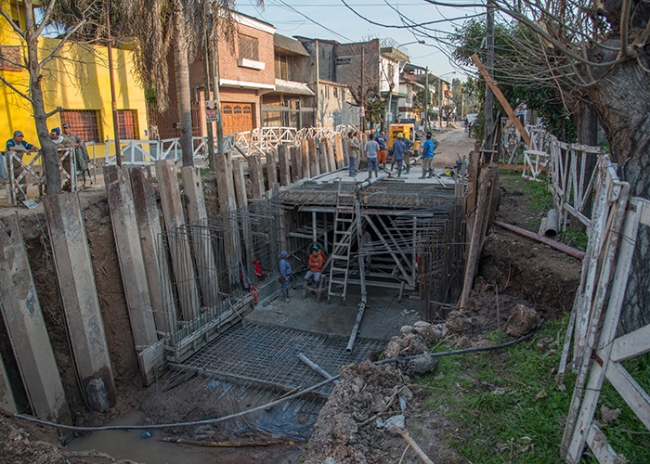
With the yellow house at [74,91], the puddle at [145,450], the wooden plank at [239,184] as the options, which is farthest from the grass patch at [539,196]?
the yellow house at [74,91]

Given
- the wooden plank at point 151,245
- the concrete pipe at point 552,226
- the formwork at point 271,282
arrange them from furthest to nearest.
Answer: the wooden plank at point 151,245 → the formwork at point 271,282 → the concrete pipe at point 552,226

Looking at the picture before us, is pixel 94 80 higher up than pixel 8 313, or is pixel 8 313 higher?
pixel 94 80

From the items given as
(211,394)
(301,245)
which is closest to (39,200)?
(211,394)

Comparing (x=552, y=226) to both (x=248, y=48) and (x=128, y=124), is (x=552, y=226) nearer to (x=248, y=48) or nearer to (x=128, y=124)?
(x=128, y=124)

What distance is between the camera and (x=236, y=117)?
25.9 meters

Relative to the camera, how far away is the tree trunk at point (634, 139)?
13.2 feet

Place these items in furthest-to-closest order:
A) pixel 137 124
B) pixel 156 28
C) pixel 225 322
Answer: pixel 137 124 → pixel 156 28 → pixel 225 322

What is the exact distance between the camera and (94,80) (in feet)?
54.7

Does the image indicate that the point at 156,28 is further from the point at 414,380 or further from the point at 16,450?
the point at 414,380

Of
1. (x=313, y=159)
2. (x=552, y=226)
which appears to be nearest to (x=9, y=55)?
(x=313, y=159)

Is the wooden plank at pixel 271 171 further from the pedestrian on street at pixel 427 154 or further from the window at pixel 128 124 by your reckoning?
the window at pixel 128 124

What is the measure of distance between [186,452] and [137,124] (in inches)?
597

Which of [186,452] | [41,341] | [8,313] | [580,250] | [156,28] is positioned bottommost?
[186,452]

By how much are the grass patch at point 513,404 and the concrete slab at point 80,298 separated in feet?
21.1
